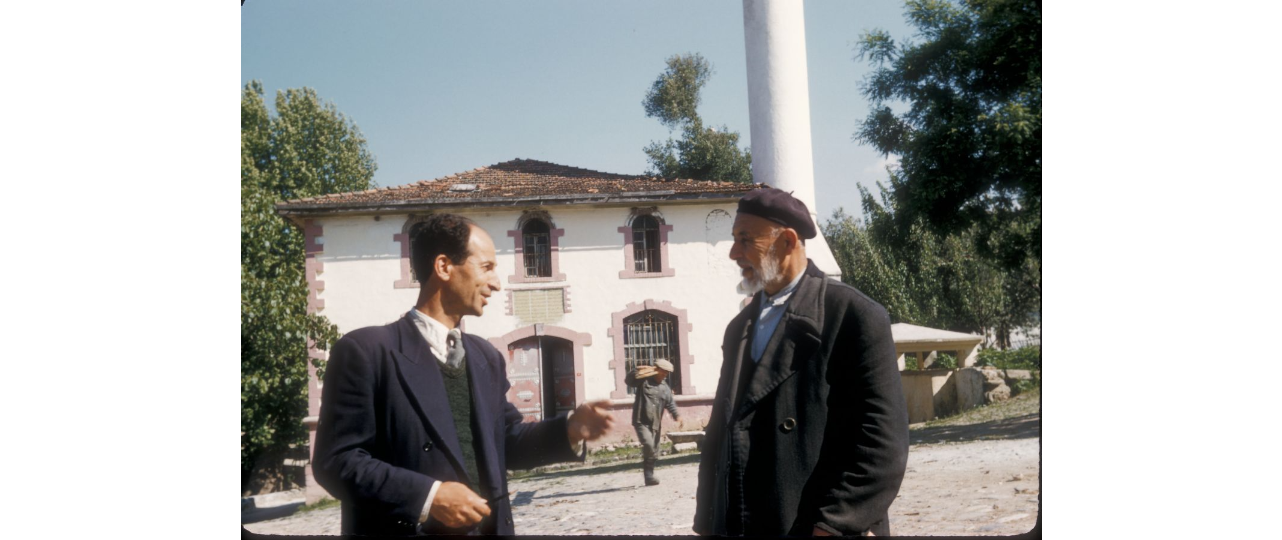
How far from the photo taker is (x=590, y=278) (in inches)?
184

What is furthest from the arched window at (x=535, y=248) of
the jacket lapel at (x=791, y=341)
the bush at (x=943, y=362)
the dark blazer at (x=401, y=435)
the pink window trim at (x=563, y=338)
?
the bush at (x=943, y=362)

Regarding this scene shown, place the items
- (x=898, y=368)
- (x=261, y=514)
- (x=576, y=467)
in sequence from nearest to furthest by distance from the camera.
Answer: (x=898, y=368), (x=576, y=467), (x=261, y=514)

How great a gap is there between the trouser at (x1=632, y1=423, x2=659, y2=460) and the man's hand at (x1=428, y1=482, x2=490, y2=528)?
0.79 m

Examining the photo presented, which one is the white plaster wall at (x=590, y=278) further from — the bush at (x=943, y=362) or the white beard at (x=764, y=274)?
the bush at (x=943, y=362)

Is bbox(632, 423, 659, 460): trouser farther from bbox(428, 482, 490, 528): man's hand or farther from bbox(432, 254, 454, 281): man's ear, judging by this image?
bbox(432, 254, 454, 281): man's ear

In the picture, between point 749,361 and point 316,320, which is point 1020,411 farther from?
point 316,320

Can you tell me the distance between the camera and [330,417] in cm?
411

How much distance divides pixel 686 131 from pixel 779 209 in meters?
0.78

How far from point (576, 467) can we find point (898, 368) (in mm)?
1564

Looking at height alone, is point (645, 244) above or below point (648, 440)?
above

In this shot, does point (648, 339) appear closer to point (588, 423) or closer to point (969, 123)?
point (588, 423)

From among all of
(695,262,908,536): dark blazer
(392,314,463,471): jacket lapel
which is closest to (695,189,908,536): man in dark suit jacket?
(695,262,908,536): dark blazer

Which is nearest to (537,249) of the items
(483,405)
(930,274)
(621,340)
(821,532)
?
(621,340)
